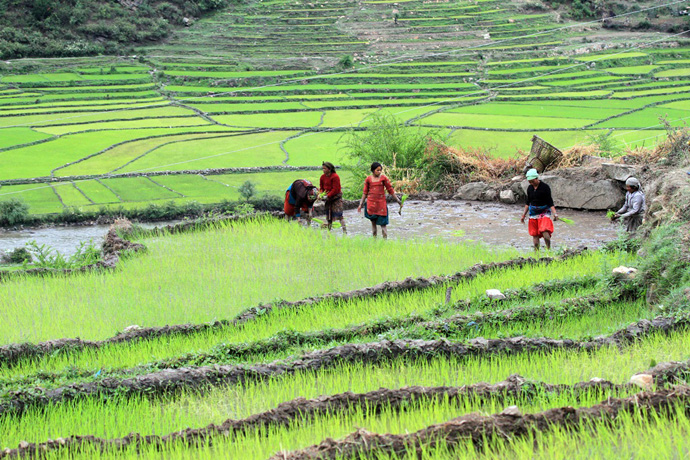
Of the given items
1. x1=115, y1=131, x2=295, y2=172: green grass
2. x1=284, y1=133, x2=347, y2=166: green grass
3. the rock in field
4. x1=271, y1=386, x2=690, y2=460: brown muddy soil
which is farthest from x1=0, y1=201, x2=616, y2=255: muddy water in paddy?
x1=284, y1=133, x2=347, y2=166: green grass

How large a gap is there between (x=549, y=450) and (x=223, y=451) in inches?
76.7

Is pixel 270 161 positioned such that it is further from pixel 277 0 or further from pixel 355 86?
pixel 277 0

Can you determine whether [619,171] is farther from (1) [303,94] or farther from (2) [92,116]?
(1) [303,94]

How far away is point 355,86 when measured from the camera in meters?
33.6

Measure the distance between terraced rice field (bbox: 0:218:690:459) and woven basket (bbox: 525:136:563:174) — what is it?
5.14 meters

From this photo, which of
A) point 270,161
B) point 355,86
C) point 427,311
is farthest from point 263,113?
point 427,311

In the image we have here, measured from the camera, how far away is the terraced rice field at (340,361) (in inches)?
155

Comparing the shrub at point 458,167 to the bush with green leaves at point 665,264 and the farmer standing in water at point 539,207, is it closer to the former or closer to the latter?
the farmer standing in water at point 539,207

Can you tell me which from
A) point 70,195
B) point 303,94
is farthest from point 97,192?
point 303,94

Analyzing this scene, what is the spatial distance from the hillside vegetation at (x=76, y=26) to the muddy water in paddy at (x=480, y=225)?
94.7ft

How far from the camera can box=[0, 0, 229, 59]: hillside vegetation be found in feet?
118

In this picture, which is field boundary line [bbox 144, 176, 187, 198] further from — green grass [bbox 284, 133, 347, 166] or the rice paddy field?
green grass [bbox 284, 133, 347, 166]

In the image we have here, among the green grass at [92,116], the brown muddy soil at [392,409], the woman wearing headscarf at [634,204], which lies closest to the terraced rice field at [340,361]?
the brown muddy soil at [392,409]

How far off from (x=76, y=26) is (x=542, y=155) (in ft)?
108
